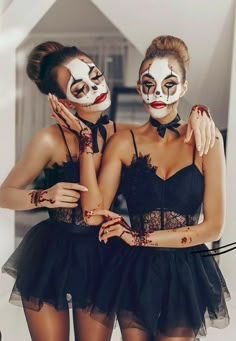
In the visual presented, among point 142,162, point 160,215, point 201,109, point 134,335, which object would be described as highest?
point 201,109

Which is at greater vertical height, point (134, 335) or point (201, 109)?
point (201, 109)

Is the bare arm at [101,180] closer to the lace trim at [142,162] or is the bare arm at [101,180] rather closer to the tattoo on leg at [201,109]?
the lace trim at [142,162]

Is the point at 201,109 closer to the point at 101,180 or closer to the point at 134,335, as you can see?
the point at 101,180

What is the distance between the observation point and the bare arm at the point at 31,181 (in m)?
0.90

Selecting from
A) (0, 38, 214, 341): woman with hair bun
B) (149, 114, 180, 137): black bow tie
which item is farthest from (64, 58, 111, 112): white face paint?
(149, 114, 180, 137): black bow tie

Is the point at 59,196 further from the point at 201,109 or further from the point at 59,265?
the point at 201,109

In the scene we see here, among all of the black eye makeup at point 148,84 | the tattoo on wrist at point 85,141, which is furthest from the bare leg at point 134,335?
the black eye makeup at point 148,84

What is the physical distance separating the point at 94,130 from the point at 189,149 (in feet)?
0.64

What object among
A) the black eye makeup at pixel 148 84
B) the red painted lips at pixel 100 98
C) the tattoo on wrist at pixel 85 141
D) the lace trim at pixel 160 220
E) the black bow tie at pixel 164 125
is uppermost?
the black eye makeup at pixel 148 84

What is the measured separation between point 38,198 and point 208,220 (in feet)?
1.12

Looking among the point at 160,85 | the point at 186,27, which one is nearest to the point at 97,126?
the point at 160,85

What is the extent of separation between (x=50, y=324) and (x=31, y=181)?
0.98 ft

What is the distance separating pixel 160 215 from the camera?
0.87 m

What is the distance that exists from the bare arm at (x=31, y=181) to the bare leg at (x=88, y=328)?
0.23m
